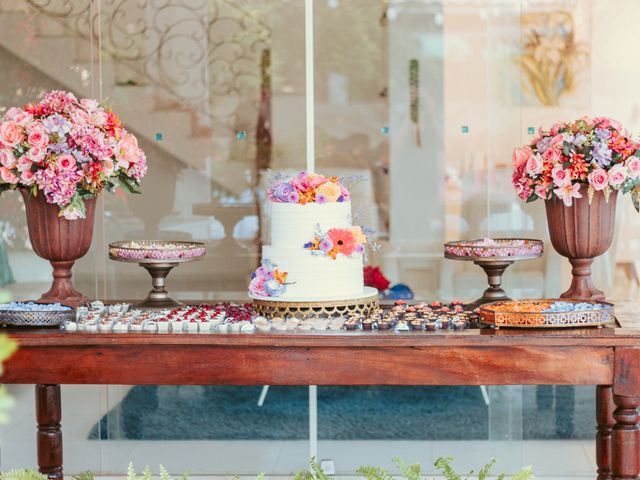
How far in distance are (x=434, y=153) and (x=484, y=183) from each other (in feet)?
1.41

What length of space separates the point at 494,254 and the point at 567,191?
29 centimetres

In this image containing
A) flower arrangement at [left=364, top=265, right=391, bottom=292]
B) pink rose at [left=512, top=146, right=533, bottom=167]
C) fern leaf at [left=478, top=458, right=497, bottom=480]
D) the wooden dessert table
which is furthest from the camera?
flower arrangement at [left=364, top=265, right=391, bottom=292]

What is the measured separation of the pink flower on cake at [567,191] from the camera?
10.1 feet

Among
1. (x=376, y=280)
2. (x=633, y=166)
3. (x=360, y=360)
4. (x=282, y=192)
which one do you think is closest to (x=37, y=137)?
(x=282, y=192)

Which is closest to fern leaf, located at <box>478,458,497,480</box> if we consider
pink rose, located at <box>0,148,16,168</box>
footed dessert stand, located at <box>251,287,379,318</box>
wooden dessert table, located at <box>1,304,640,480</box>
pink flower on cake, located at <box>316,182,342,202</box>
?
wooden dessert table, located at <box>1,304,640,480</box>

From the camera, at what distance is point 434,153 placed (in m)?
5.56

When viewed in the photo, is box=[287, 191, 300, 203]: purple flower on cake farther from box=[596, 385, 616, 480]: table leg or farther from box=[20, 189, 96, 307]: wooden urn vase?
box=[596, 385, 616, 480]: table leg

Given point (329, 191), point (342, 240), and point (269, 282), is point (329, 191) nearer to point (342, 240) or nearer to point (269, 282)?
point (342, 240)

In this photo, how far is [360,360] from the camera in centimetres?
262

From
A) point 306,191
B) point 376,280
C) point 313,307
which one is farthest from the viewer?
point 376,280

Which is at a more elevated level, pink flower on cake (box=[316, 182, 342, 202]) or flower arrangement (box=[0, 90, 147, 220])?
flower arrangement (box=[0, 90, 147, 220])

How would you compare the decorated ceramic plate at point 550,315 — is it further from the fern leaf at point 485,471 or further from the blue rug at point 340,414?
the blue rug at point 340,414

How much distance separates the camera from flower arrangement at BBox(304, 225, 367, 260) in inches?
115

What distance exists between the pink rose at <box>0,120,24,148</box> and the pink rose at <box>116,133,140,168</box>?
296 mm
